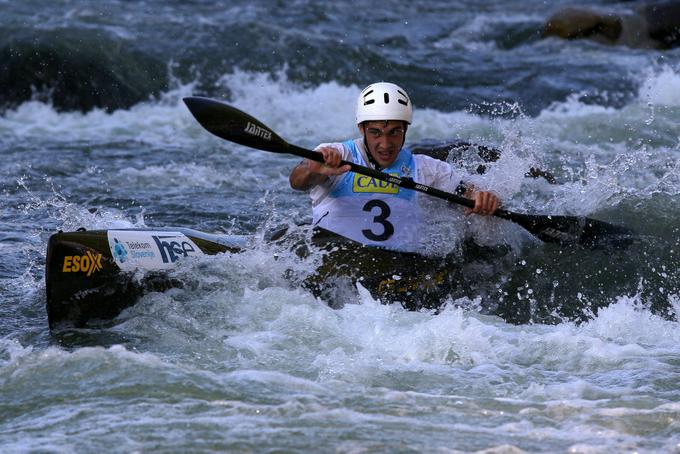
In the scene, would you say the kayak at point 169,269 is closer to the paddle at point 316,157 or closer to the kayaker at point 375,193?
the kayaker at point 375,193

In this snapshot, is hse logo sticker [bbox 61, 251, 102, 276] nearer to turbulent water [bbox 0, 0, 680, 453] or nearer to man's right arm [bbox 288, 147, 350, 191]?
turbulent water [bbox 0, 0, 680, 453]

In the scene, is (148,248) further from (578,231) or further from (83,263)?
(578,231)

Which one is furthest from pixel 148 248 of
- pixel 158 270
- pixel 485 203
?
pixel 485 203

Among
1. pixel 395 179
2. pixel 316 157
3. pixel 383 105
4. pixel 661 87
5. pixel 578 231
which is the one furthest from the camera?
pixel 661 87

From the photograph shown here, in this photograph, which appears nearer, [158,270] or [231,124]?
[158,270]

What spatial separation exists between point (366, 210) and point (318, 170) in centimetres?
47

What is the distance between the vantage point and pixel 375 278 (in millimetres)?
6984

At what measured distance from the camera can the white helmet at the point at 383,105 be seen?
23.5 ft

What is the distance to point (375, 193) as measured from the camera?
721 centimetres

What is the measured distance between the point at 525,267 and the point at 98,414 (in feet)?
11.9

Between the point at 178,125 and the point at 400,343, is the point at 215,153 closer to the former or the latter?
the point at 178,125

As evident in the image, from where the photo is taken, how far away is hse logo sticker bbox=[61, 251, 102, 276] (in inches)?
260

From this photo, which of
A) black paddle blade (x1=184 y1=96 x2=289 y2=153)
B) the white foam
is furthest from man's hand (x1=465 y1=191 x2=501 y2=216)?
the white foam

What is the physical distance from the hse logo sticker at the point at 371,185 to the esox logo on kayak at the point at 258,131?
0.60 m
